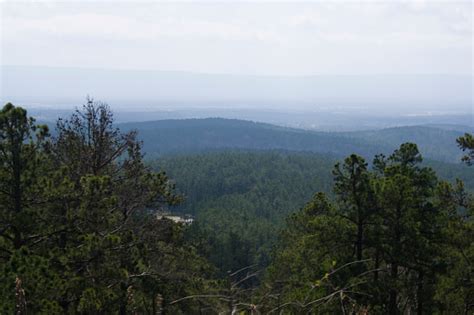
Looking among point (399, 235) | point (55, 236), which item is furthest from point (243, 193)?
point (55, 236)

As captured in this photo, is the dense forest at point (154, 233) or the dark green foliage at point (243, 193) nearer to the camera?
the dense forest at point (154, 233)

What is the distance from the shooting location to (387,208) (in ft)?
43.2

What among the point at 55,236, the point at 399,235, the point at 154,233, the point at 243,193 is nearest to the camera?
the point at 55,236

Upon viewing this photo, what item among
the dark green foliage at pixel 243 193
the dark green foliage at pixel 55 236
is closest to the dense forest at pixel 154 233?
the dark green foliage at pixel 55 236

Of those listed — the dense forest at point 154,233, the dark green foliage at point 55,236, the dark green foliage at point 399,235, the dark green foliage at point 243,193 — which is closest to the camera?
the dark green foliage at point 55,236

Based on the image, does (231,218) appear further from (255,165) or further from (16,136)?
(16,136)

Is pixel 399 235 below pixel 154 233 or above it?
below

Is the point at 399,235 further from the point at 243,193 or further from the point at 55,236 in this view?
the point at 243,193

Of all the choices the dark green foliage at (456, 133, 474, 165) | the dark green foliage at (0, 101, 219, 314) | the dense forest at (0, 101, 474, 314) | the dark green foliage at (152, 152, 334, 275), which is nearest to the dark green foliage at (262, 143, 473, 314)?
the dense forest at (0, 101, 474, 314)

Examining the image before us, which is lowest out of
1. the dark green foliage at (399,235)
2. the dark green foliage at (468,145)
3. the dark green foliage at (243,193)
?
the dark green foliage at (243,193)

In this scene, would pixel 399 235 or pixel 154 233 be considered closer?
pixel 154 233

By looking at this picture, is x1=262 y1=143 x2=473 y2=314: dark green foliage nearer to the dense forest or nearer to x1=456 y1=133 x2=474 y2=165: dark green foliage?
the dense forest

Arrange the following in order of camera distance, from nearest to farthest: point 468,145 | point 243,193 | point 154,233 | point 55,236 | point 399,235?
1. point 55,236
2. point 154,233
3. point 468,145
4. point 399,235
5. point 243,193

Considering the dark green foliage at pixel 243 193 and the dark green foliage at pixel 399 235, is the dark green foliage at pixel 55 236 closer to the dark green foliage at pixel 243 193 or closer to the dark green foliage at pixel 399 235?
the dark green foliage at pixel 399 235
